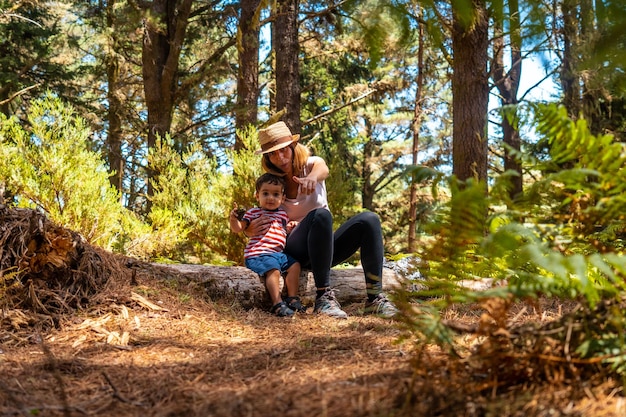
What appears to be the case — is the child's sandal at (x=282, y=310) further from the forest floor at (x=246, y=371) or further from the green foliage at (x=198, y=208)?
the green foliage at (x=198, y=208)

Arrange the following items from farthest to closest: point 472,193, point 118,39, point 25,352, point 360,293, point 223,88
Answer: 1. point 223,88
2. point 118,39
3. point 360,293
4. point 25,352
5. point 472,193

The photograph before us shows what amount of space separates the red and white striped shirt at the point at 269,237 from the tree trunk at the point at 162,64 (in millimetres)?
7097

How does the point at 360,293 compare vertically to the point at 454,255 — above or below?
below

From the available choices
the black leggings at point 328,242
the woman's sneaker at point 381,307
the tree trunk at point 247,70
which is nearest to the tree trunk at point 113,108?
the tree trunk at point 247,70

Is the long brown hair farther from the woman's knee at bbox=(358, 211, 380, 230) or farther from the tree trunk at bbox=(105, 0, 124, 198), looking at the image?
the tree trunk at bbox=(105, 0, 124, 198)

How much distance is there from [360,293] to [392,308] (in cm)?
57

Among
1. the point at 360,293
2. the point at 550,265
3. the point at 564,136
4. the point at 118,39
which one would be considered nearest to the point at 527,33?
the point at 564,136

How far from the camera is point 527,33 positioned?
171 cm

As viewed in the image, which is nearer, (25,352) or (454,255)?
(454,255)

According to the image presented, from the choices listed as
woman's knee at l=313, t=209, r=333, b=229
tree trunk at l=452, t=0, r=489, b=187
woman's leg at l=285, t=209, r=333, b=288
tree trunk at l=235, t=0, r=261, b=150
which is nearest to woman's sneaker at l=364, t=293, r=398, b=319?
woman's leg at l=285, t=209, r=333, b=288

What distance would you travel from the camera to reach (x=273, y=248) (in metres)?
3.61

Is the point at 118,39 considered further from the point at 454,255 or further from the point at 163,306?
the point at 454,255

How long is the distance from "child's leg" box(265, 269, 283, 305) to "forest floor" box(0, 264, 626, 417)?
0.24 m

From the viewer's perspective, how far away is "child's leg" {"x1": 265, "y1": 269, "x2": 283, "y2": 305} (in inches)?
133
